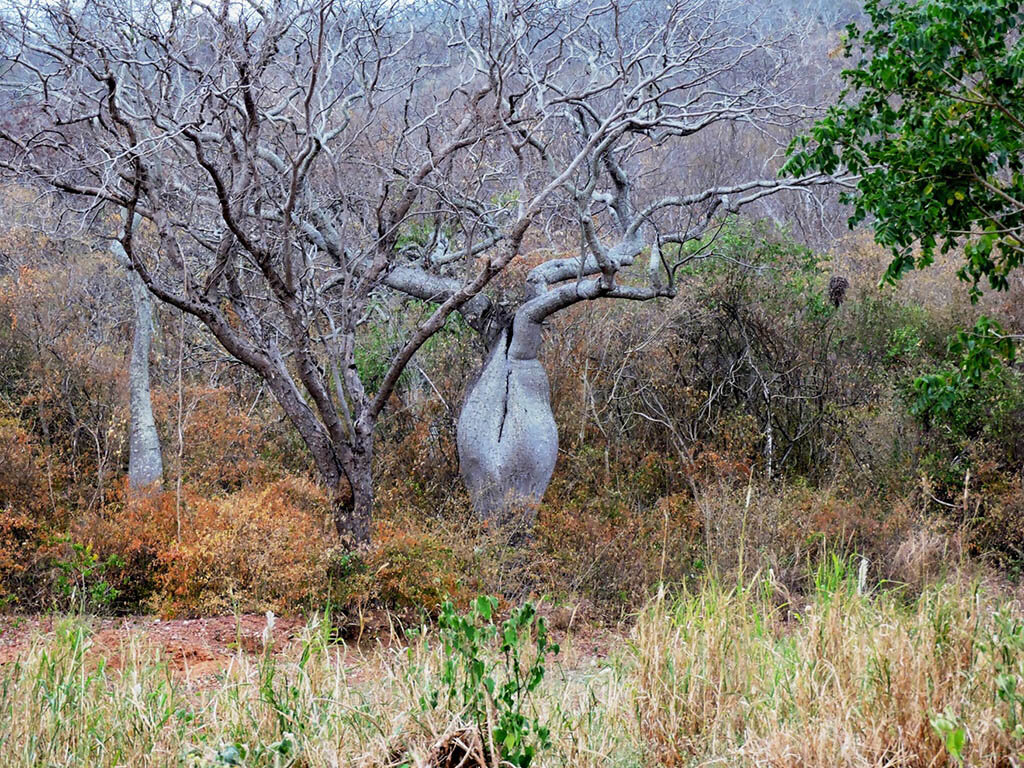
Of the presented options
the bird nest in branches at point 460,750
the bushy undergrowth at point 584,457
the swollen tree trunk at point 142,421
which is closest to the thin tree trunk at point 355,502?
the bushy undergrowth at point 584,457

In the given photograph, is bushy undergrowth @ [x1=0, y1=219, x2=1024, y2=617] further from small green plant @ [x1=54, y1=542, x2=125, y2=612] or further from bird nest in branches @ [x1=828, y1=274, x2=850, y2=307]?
bird nest in branches @ [x1=828, y1=274, x2=850, y2=307]

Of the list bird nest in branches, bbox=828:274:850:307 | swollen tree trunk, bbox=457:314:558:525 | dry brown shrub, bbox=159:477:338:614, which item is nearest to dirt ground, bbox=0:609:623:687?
dry brown shrub, bbox=159:477:338:614

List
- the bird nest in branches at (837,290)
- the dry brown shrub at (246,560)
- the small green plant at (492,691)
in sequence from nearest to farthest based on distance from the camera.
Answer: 1. the small green plant at (492,691)
2. the dry brown shrub at (246,560)
3. the bird nest in branches at (837,290)

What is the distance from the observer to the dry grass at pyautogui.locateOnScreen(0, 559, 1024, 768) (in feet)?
9.57

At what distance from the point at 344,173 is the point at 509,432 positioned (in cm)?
313

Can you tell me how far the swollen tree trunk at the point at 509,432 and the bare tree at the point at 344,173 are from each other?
22 mm

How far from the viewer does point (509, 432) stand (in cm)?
988

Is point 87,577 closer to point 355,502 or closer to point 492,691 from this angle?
point 355,502

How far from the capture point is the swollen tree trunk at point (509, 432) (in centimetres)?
985

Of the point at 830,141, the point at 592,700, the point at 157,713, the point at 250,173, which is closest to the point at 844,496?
the point at 830,141

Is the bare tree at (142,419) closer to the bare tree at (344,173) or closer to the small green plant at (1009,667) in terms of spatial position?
the bare tree at (344,173)

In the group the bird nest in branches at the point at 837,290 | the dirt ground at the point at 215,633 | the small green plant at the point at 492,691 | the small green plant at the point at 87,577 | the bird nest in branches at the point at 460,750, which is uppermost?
the bird nest in branches at the point at 837,290

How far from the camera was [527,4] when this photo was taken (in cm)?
858

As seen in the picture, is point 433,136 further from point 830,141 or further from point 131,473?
point 830,141
